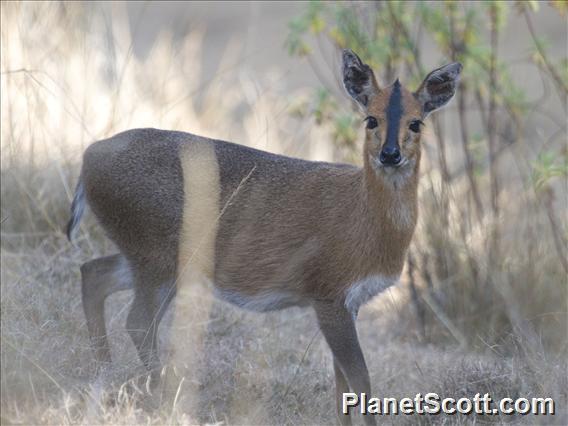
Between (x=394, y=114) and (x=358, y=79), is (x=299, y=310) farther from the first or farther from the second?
(x=394, y=114)

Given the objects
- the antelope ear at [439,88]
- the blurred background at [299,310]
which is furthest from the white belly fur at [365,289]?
the antelope ear at [439,88]

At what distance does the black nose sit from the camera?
18.8 ft

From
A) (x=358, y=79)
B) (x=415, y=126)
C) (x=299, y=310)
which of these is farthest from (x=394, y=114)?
(x=299, y=310)

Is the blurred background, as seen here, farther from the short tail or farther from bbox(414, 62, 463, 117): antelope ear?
bbox(414, 62, 463, 117): antelope ear

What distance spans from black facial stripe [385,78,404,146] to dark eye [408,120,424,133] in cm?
8

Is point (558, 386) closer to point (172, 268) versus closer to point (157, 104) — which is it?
point (172, 268)

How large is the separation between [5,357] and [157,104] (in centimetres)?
461

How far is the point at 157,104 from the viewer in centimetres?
969

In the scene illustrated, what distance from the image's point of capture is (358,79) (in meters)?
6.20

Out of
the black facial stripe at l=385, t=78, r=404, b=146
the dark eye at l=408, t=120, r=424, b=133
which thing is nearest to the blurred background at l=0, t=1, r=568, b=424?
the dark eye at l=408, t=120, r=424, b=133

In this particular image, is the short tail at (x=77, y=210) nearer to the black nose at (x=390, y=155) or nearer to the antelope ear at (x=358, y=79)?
the antelope ear at (x=358, y=79)

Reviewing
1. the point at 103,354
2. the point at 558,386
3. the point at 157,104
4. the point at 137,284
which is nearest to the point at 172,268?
the point at 137,284

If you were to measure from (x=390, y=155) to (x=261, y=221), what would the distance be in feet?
3.32

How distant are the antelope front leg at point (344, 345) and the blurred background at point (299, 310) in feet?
0.50
